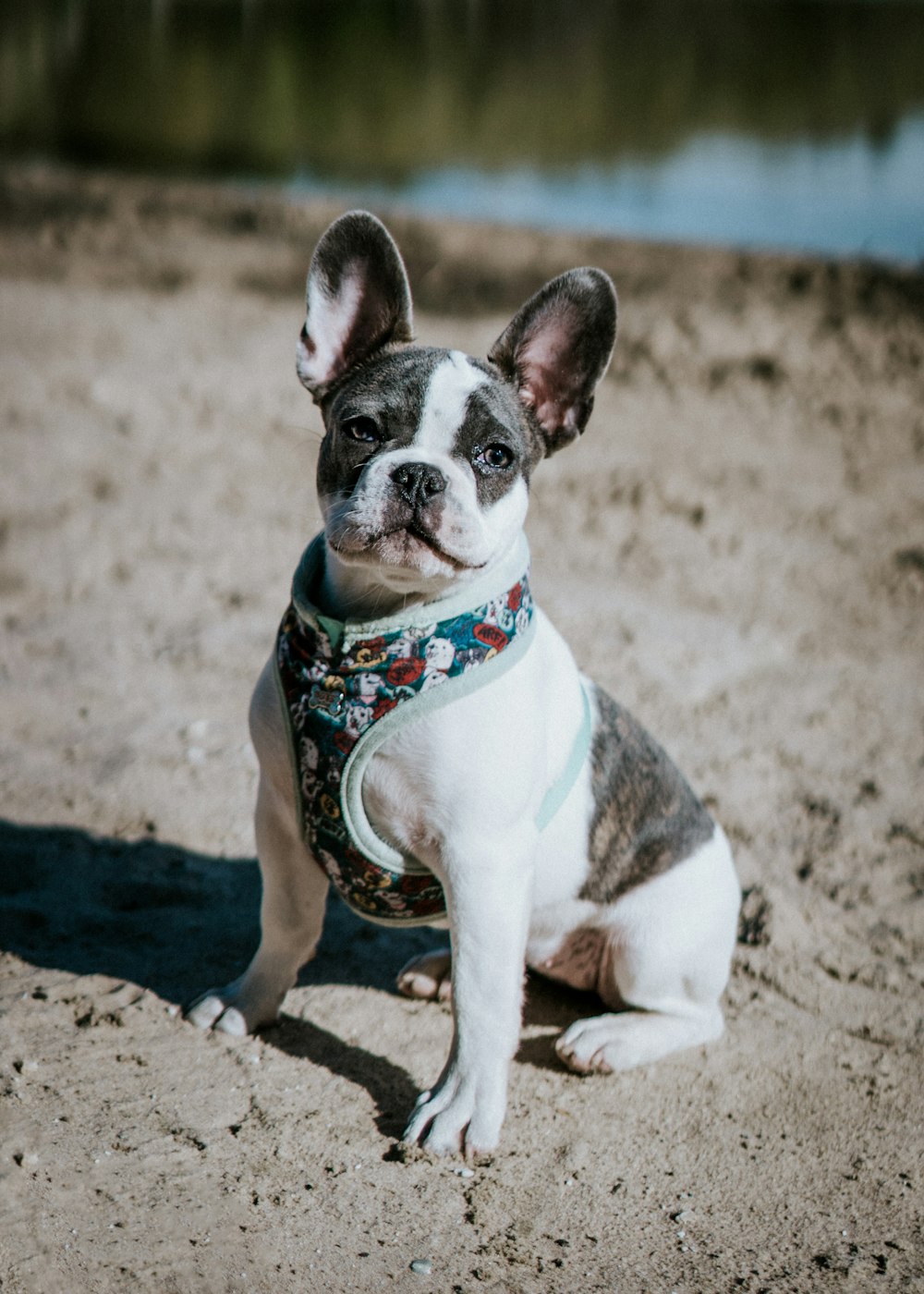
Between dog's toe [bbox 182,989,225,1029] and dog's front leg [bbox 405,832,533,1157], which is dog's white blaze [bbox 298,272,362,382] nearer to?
dog's front leg [bbox 405,832,533,1157]

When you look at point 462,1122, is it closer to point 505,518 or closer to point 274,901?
point 274,901

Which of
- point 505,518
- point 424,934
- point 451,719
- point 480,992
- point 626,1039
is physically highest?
point 505,518

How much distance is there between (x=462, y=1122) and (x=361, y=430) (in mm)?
1784

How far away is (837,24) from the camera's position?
27.7m

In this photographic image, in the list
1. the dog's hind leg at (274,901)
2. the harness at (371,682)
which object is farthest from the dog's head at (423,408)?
the dog's hind leg at (274,901)

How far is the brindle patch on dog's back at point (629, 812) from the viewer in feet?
12.0

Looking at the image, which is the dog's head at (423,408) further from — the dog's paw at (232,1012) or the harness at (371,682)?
the dog's paw at (232,1012)

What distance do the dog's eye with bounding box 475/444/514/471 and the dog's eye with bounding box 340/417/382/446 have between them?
257 mm

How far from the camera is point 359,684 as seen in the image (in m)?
3.18

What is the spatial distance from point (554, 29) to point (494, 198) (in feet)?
57.5

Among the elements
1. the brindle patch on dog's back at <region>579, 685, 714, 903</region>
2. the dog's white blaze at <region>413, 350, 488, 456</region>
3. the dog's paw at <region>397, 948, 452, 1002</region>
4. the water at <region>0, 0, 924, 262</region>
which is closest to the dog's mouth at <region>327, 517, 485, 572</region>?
the dog's white blaze at <region>413, 350, 488, 456</region>

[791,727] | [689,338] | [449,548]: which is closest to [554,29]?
[689,338]

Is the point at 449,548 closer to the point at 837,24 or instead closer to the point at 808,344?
the point at 808,344

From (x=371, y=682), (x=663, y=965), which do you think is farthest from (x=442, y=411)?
(x=663, y=965)
